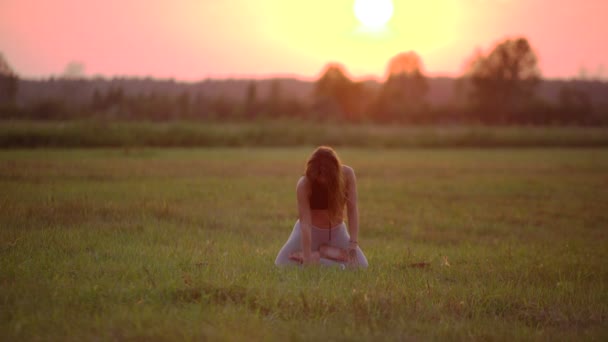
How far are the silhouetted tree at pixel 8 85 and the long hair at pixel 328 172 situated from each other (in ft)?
87.0

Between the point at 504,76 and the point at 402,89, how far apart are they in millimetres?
13682

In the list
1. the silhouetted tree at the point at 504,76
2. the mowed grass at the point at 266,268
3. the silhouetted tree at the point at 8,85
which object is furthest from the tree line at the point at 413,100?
the mowed grass at the point at 266,268

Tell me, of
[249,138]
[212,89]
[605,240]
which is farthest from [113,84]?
[212,89]

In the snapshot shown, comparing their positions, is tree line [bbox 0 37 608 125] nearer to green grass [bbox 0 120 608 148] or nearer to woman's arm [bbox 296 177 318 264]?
green grass [bbox 0 120 608 148]

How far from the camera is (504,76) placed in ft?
248

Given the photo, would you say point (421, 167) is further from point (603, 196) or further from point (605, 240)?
point (605, 240)

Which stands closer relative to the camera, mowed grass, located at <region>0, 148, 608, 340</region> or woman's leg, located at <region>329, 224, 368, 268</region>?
mowed grass, located at <region>0, 148, 608, 340</region>

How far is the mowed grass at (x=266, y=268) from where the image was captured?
496 centimetres

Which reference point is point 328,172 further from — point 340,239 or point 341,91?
point 341,91

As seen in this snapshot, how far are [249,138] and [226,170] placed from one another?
19.8 metres

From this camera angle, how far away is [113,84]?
164ft

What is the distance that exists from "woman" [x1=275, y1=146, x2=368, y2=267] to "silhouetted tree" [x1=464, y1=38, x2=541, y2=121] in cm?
7150

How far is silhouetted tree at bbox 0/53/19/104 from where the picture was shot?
2871cm

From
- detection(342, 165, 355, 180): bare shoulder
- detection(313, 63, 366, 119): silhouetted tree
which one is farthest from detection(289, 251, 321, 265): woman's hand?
detection(313, 63, 366, 119): silhouetted tree
